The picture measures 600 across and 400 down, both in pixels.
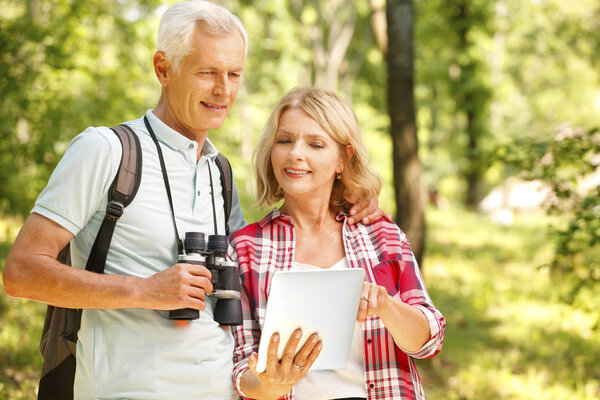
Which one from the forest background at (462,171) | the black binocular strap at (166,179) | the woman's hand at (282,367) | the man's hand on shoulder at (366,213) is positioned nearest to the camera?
the woman's hand at (282,367)

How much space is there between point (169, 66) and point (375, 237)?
1187mm

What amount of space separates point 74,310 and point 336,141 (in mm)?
1338

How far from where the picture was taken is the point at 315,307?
2.20 meters

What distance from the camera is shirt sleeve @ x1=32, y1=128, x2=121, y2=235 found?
83.3 inches

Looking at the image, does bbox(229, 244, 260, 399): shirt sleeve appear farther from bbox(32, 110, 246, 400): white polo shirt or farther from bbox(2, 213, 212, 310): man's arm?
bbox(2, 213, 212, 310): man's arm

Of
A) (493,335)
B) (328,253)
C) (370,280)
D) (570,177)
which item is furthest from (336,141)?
(493,335)

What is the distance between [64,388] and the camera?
246 cm

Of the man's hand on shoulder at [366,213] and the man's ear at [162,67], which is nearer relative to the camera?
the man's ear at [162,67]

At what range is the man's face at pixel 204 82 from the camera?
2518mm

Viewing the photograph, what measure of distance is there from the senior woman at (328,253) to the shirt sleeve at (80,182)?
72cm

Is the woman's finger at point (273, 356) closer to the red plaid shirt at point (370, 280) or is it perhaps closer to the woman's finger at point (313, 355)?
the woman's finger at point (313, 355)

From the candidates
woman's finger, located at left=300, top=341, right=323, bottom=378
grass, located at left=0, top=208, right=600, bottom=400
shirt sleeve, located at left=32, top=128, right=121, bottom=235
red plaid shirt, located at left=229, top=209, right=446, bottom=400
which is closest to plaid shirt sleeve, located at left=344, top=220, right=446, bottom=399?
red plaid shirt, located at left=229, top=209, right=446, bottom=400

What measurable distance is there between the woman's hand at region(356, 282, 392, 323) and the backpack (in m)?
0.95

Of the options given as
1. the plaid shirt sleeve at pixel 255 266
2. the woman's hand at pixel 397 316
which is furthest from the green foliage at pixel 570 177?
the plaid shirt sleeve at pixel 255 266
